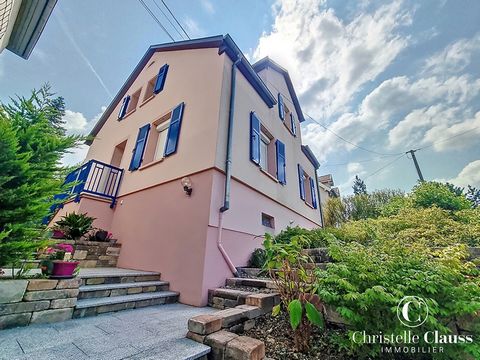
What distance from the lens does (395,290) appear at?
1473 millimetres

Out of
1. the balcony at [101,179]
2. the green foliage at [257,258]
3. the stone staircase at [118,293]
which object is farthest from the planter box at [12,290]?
the balcony at [101,179]

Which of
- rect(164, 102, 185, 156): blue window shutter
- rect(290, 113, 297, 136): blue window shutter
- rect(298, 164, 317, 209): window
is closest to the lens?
rect(164, 102, 185, 156): blue window shutter

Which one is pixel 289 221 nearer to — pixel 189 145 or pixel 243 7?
pixel 189 145

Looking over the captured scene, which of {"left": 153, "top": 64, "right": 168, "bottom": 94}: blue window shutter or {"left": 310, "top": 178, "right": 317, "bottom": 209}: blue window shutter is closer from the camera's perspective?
{"left": 153, "top": 64, "right": 168, "bottom": 94}: blue window shutter

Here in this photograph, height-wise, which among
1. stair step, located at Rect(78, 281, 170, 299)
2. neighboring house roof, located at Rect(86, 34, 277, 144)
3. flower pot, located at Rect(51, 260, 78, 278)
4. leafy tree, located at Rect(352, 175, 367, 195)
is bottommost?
stair step, located at Rect(78, 281, 170, 299)

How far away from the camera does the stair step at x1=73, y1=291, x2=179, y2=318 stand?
2.25m

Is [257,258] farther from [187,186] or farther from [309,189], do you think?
[309,189]

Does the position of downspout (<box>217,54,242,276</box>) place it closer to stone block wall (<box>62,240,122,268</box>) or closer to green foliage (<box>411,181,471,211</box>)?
stone block wall (<box>62,240,122,268</box>)

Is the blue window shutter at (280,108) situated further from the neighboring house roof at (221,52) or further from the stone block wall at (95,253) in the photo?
the stone block wall at (95,253)

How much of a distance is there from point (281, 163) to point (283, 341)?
5267mm

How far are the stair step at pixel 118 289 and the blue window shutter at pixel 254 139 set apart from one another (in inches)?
136

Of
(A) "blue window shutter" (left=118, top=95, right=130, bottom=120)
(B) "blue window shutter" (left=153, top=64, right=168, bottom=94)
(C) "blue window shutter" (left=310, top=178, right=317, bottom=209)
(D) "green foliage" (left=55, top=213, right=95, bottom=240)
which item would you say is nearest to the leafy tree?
(C) "blue window shutter" (left=310, top=178, right=317, bottom=209)

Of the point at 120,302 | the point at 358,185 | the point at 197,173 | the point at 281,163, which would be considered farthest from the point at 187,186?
the point at 358,185

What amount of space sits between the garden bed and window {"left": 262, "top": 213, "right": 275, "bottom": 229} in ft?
9.63
